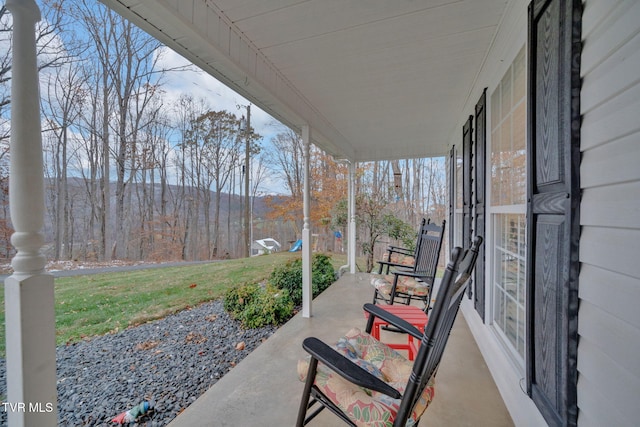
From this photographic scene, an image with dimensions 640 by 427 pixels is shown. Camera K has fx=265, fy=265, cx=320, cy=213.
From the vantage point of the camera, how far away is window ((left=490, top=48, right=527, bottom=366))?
65.4 inches

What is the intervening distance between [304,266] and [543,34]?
2.72 meters

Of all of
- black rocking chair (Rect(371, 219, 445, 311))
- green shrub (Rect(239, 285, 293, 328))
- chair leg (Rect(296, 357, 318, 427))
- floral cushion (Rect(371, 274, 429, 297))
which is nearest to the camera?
chair leg (Rect(296, 357, 318, 427))

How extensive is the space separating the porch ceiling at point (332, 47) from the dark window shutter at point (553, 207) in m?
0.70

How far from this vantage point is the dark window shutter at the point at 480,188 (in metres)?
2.32

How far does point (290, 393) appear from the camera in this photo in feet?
6.08

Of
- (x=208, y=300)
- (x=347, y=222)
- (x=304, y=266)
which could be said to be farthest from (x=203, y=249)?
(x=304, y=266)

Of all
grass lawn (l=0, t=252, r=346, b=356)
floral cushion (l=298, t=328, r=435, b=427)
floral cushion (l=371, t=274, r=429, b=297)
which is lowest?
grass lawn (l=0, t=252, r=346, b=356)

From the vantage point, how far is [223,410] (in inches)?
66.4

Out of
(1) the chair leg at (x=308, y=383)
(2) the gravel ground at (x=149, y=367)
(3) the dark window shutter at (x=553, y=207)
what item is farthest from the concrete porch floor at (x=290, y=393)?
(3) the dark window shutter at (x=553, y=207)

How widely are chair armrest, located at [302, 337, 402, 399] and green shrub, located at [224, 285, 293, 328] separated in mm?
2215

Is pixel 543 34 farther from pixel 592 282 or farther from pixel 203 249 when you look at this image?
pixel 203 249

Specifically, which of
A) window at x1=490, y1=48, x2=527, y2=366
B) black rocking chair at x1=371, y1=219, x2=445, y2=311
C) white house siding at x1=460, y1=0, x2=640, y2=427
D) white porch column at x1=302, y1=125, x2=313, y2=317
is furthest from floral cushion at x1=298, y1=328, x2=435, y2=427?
white porch column at x1=302, y1=125, x2=313, y2=317

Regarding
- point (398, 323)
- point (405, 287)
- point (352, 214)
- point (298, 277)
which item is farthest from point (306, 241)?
point (352, 214)

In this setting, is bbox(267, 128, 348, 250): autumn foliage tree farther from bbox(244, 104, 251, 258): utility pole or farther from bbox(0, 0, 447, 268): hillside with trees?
bbox(244, 104, 251, 258): utility pole
